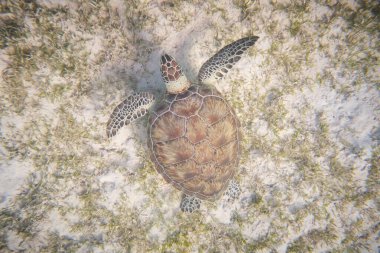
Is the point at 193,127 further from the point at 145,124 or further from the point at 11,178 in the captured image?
the point at 11,178

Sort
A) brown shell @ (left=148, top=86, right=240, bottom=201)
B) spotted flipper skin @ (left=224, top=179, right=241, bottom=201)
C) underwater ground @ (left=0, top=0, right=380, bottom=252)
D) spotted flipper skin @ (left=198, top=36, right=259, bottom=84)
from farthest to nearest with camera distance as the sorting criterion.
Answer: spotted flipper skin @ (left=224, top=179, right=241, bottom=201) → underwater ground @ (left=0, top=0, right=380, bottom=252) → spotted flipper skin @ (left=198, top=36, right=259, bottom=84) → brown shell @ (left=148, top=86, right=240, bottom=201)

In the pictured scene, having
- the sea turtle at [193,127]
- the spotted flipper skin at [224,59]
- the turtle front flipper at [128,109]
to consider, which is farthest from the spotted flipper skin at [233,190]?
the turtle front flipper at [128,109]

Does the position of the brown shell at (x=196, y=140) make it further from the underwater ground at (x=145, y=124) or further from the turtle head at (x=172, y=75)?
the underwater ground at (x=145, y=124)

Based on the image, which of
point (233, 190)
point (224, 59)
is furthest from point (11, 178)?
point (224, 59)

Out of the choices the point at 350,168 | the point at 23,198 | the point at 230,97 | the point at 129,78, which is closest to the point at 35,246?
the point at 23,198

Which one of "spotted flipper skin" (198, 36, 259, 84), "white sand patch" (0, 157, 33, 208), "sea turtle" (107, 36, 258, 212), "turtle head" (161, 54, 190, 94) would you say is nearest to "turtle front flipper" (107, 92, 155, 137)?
A: "sea turtle" (107, 36, 258, 212)

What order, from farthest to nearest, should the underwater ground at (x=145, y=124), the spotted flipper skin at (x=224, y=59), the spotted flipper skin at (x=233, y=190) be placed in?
the spotted flipper skin at (x=233, y=190) → the underwater ground at (x=145, y=124) → the spotted flipper skin at (x=224, y=59)

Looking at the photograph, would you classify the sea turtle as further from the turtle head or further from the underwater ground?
the underwater ground

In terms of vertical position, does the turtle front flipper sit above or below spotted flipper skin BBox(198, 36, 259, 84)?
below
